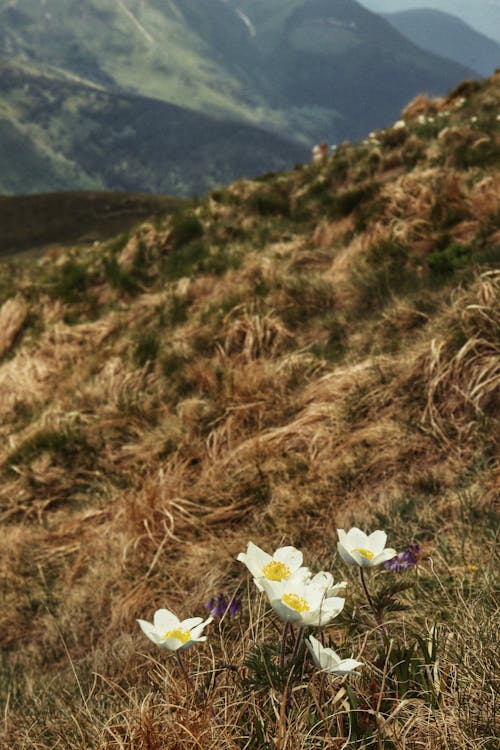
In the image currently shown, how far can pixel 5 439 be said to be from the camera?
5965 mm

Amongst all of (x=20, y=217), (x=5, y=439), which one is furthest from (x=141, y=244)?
(x=20, y=217)

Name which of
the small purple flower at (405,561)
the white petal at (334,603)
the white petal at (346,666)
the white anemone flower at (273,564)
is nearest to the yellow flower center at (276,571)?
the white anemone flower at (273,564)

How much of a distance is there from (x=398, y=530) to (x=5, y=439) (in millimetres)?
4717

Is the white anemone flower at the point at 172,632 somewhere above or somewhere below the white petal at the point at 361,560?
below

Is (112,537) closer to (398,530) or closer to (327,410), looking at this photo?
(327,410)

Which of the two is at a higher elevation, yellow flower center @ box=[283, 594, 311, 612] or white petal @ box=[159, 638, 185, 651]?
yellow flower center @ box=[283, 594, 311, 612]

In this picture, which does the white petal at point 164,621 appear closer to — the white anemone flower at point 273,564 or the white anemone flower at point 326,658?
the white anemone flower at point 273,564

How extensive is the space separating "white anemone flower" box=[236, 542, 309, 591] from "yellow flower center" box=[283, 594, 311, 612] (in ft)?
0.21

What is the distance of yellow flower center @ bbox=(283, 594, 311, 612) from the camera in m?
1.15

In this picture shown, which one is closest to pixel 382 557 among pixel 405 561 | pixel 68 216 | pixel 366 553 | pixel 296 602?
pixel 366 553

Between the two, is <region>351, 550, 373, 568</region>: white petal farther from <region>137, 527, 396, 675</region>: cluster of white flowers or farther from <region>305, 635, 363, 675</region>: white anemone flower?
<region>305, 635, 363, 675</region>: white anemone flower

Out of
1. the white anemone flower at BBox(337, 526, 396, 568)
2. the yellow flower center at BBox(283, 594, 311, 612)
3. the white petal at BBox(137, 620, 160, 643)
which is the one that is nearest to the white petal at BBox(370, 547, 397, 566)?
the white anemone flower at BBox(337, 526, 396, 568)

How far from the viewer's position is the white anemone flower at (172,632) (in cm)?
117

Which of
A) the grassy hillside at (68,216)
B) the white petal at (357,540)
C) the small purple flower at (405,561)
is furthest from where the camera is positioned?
the grassy hillside at (68,216)
